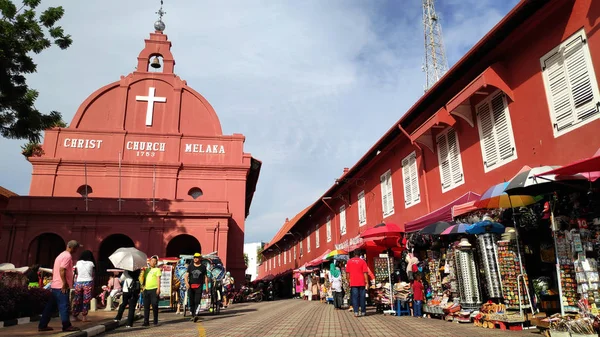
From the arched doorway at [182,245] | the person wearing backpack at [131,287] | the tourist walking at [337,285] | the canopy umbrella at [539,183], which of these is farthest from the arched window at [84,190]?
the canopy umbrella at [539,183]

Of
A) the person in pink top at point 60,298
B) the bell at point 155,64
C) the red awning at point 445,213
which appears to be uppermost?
the bell at point 155,64

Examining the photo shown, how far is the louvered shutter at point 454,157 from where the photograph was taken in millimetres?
11391

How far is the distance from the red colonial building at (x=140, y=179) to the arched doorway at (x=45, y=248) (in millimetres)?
55

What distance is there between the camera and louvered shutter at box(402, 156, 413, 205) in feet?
47.1

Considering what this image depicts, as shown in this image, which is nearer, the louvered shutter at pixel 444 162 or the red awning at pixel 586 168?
the red awning at pixel 586 168

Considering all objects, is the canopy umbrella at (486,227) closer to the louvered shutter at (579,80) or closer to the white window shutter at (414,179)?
the louvered shutter at (579,80)

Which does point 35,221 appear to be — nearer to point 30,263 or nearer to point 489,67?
point 30,263

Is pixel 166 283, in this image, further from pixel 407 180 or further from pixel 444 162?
pixel 444 162

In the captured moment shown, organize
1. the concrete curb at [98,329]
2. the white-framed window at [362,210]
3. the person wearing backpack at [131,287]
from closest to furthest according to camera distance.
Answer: the concrete curb at [98,329], the person wearing backpack at [131,287], the white-framed window at [362,210]

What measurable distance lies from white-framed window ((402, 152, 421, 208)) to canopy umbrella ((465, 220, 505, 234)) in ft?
18.2

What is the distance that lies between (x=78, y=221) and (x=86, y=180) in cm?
367

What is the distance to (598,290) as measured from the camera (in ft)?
19.1

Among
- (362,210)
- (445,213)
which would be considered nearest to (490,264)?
(445,213)

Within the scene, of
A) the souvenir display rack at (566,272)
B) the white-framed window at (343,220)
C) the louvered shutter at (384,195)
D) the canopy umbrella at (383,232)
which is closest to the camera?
the souvenir display rack at (566,272)
